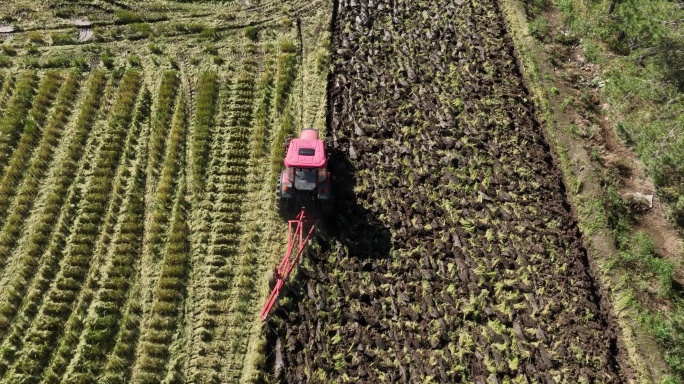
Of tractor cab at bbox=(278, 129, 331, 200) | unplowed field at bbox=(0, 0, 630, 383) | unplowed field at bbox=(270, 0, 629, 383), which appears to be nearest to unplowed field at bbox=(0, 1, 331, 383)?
unplowed field at bbox=(0, 0, 630, 383)

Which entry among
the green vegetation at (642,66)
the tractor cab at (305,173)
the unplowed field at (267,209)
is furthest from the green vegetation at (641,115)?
the tractor cab at (305,173)

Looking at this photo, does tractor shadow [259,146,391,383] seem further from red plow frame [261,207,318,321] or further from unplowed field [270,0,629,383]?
red plow frame [261,207,318,321]

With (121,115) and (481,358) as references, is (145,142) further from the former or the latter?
(481,358)

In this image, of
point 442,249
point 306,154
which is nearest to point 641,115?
point 442,249

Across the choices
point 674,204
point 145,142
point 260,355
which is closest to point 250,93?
point 145,142

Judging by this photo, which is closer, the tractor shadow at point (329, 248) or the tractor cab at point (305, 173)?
the tractor shadow at point (329, 248)

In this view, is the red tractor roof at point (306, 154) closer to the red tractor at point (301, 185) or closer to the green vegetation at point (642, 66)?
the red tractor at point (301, 185)
